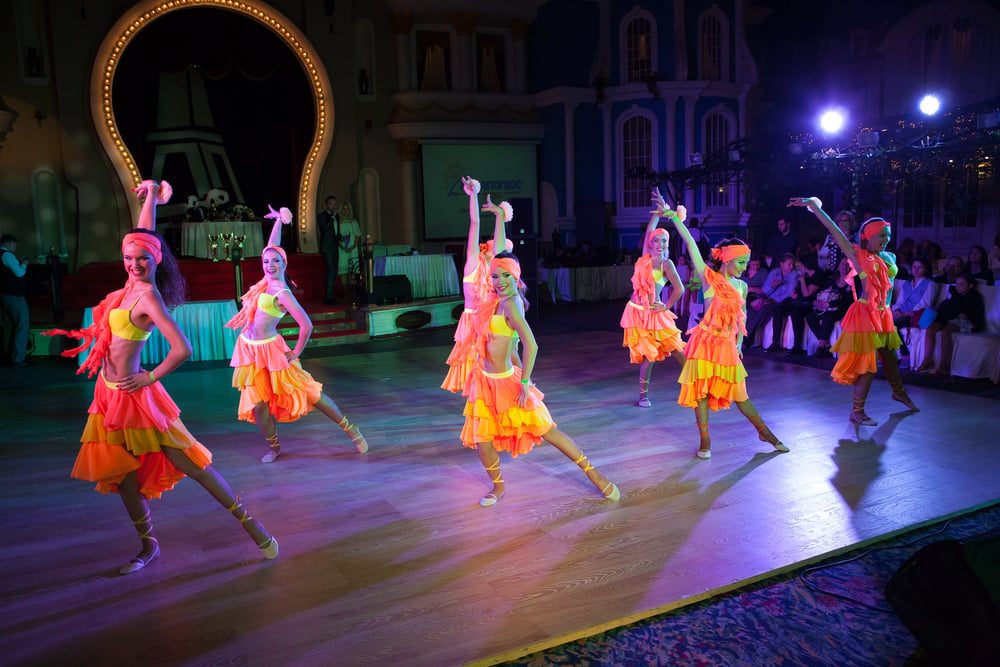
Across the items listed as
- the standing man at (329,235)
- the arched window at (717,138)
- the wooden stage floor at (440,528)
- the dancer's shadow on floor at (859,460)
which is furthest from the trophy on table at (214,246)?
the arched window at (717,138)

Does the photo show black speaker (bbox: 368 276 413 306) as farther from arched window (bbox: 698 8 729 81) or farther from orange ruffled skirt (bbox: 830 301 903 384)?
arched window (bbox: 698 8 729 81)

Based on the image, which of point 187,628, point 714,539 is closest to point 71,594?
point 187,628

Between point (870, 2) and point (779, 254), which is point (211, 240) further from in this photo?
point (870, 2)

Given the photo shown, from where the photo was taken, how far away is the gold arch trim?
14.1 m

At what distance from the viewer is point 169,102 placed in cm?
1512

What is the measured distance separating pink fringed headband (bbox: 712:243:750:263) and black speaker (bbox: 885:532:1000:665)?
2517 millimetres

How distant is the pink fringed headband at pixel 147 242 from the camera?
3439 mm

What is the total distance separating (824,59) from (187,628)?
2240 centimetres

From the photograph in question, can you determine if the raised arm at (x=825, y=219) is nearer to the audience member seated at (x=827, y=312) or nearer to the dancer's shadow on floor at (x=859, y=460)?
the dancer's shadow on floor at (x=859, y=460)

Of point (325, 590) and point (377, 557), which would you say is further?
point (377, 557)

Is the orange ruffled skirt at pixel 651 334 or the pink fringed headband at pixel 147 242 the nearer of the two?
the pink fringed headband at pixel 147 242

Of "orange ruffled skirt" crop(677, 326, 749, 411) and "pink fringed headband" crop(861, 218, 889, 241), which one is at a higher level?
"pink fringed headband" crop(861, 218, 889, 241)

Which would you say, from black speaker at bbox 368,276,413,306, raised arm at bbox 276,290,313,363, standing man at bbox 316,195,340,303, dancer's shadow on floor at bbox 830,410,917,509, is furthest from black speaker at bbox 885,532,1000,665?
standing man at bbox 316,195,340,303

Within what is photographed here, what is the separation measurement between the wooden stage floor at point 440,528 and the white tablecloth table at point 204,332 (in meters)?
2.47
